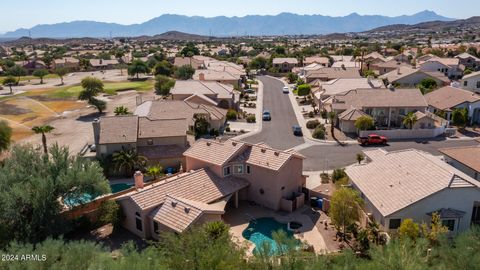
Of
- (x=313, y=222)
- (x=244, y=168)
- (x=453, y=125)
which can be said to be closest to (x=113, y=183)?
(x=244, y=168)

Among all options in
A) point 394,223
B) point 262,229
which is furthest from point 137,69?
point 394,223

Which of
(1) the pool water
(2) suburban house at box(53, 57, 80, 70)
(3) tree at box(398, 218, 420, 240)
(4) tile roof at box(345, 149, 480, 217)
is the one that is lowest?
(1) the pool water

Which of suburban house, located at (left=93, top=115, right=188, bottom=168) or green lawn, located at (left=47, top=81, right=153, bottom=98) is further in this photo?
green lawn, located at (left=47, top=81, right=153, bottom=98)

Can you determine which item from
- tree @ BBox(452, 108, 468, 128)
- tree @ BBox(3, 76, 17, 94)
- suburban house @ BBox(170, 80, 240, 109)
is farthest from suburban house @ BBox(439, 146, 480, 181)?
tree @ BBox(3, 76, 17, 94)

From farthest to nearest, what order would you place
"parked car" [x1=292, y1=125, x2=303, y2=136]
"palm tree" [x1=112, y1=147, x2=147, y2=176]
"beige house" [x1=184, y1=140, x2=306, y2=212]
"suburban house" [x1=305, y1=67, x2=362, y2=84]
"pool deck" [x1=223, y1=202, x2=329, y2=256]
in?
1. "suburban house" [x1=305, y1=67, x2=362, y2=84]
2. "parked car" [x1=292, y1=125, x2=303, y2=136]
3. "palm tree" [x1=112, y1=147, x2=147, y2=176]
4. "beige house" [x1=184, y1=140, x2=306, y2=212]
5. "pool deck" [x1=223, y1=202, x2=329, y2=256]

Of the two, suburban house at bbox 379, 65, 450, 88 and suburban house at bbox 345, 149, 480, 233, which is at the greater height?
suburban house at bbox 379, 65, 450, 88

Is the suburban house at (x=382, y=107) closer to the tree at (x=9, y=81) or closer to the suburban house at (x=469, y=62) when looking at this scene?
the suburban house at (x=469, y=62)

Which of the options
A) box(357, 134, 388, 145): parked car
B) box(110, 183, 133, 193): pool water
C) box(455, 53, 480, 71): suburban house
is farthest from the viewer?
box(455, 53, 480, 71): suburban house

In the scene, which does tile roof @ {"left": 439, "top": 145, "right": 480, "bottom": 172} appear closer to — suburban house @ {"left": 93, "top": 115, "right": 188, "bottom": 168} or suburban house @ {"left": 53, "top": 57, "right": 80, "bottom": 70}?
suburban house @ {"left": 93, "top": 115, "right": 188, "bottom": 168}
